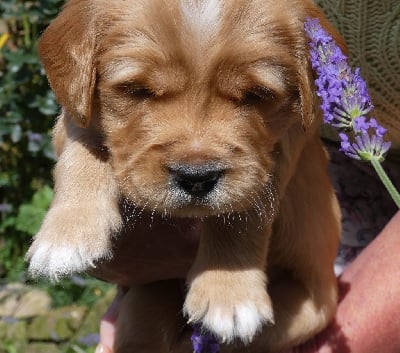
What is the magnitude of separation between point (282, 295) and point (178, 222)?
428 mm

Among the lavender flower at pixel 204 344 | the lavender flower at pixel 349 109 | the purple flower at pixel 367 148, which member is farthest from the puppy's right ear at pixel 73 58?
the purple flower at pixel 367 148

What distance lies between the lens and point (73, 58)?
2.31 meters

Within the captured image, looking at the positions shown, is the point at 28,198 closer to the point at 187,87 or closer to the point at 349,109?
the point at 187,87

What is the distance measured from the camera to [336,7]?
289 centimetres

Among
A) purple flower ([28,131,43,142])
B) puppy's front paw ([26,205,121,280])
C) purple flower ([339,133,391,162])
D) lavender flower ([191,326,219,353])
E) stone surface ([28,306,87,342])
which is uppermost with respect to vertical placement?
purple flower ([339,133,391,162])

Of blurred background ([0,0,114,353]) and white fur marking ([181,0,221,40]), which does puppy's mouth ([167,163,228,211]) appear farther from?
blurred background ([0,0,114,353])

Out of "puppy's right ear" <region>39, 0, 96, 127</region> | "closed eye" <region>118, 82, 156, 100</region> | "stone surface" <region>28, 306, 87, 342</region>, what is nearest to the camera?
"closed eye" <region>118, 82, 156, 100</region>

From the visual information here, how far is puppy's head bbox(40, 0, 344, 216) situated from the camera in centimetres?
215

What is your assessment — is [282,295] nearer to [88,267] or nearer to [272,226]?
[272,226]

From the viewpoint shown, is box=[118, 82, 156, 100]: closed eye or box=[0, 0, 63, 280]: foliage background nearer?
box=[118, 82, 156, 100]: closed eye

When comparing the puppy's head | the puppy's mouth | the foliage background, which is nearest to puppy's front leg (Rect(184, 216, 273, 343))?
the puppy's head

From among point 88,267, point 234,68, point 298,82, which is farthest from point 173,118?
point 88,267

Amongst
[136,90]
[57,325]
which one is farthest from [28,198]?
[136,90]

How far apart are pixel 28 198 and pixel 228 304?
3571 millimetres
